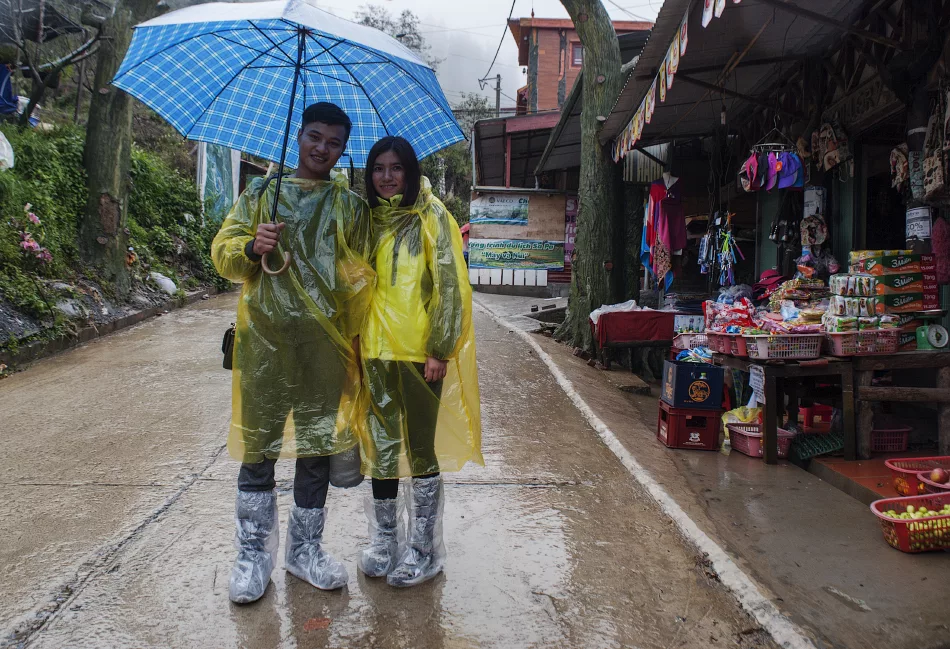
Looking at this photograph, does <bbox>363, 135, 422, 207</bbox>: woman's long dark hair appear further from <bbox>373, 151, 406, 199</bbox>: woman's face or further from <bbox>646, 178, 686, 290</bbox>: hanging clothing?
<bbox>646, 178, 686, 290</bbox>: hanging clothing

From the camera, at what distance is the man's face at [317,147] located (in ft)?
8.34

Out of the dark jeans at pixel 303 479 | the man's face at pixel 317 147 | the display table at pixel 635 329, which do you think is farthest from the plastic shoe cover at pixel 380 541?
the display table at pixel 635 329

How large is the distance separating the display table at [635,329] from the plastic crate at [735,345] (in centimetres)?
302

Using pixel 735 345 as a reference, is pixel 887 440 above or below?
below

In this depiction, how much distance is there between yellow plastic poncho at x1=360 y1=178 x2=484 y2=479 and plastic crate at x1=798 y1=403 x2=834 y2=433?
3.56 metres

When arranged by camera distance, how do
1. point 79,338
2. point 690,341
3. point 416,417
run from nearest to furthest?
1. point 416,417
2. point 690,341
3. point 79,338

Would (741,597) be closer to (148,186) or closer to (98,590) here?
(98,590)

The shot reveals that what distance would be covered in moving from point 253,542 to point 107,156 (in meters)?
8.44

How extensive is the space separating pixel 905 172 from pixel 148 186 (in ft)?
40.3

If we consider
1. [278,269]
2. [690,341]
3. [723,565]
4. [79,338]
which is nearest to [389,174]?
[278,269]

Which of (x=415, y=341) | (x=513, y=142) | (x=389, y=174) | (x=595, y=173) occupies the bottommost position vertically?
(x=415, y=341)

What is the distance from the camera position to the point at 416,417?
2588 mm

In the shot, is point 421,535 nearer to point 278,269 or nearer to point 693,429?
point 278,269

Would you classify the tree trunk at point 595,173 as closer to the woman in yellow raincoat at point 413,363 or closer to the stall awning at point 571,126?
the stall awning at point 571,126
